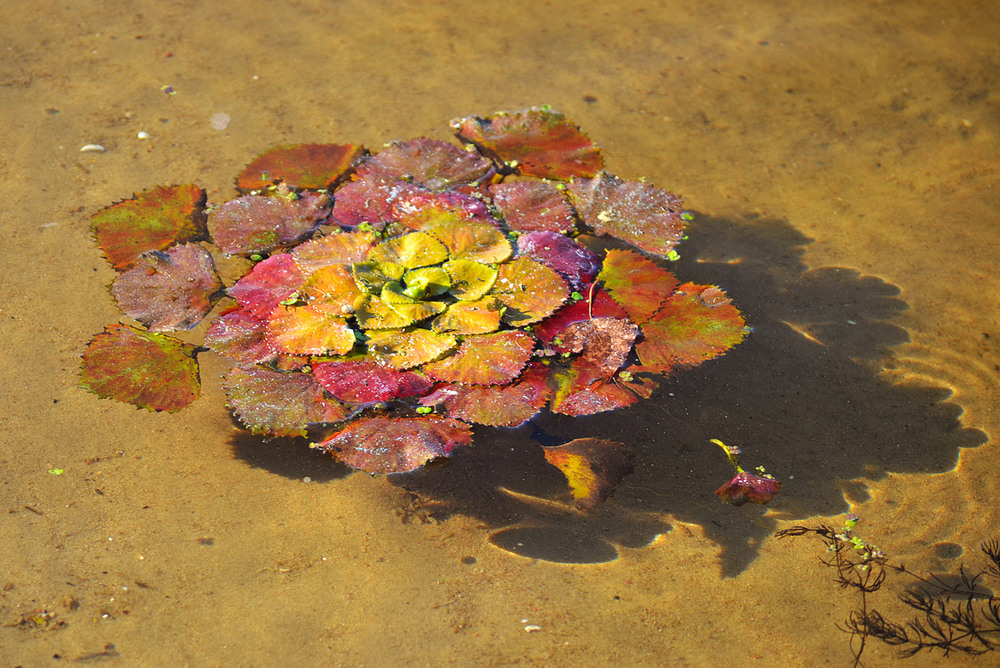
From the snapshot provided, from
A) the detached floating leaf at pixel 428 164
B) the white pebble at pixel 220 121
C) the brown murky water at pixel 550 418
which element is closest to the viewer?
the brown murky water at pixel 550 418

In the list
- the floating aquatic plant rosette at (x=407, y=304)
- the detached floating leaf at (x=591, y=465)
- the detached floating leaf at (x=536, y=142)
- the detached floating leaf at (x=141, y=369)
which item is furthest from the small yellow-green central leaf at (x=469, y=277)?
the detached floating leaf at (x=141, y=369)

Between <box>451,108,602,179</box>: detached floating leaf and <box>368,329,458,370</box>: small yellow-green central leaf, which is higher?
<box>451,108,602,179</box>: detached floating leaf

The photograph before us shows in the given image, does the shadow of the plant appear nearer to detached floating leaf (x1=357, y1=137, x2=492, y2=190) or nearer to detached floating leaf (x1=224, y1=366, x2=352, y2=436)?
detached floating leaf (x1=224, y1=366, x2=352, y2=436)

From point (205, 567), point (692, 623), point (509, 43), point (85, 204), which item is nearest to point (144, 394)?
point (205, 567)

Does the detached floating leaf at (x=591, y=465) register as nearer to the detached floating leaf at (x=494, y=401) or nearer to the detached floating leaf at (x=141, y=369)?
the detached floating leaf at (x=494, y=401)

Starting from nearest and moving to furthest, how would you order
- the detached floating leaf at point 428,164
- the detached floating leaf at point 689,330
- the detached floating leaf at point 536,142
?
the detached floating leaf at point 689,330 < the detached floating leaf at point 428,164 < the detached floating leaf at point 536,142

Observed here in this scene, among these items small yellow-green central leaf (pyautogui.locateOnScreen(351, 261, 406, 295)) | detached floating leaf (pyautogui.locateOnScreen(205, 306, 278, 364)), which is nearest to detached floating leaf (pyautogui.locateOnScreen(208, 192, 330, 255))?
detached floating leaf (pyautogui.locateOnScreen(205, 306, 278, 364))

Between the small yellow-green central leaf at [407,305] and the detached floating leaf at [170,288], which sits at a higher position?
the small yellow-green central leaf at [407,305]
